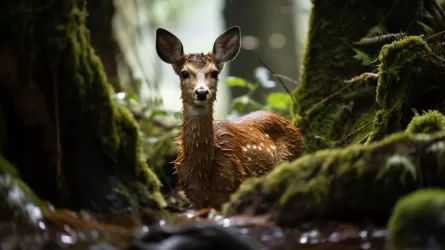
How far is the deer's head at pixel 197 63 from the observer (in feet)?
21.1

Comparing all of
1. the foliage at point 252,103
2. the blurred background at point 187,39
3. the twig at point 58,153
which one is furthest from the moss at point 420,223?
the foliage at point 252,103

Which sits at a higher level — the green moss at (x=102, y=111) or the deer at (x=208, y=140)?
the deer at (x=208, y=140)

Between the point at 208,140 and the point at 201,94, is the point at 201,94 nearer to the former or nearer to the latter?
the point at 201,94

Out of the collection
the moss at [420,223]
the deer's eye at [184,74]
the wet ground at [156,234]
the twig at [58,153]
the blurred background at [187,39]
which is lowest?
the moss at [420,223]

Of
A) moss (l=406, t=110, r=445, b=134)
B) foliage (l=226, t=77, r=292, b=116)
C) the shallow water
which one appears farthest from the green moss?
foliage (l=226, t=77, r=292, b=116)

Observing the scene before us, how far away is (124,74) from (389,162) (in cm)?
860

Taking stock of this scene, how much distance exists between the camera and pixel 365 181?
12.5ft

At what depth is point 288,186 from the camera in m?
3.98

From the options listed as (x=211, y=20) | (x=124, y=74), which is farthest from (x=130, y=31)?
(x=211, y=20)

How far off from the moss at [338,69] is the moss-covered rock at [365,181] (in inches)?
118

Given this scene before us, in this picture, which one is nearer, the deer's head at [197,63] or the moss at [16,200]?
the moss at [16,200]

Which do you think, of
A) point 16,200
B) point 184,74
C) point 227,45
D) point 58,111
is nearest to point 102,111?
point 58,111

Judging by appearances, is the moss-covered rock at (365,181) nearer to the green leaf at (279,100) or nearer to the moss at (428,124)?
the moss at (428,124)

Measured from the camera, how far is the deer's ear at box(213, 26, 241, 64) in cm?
699
